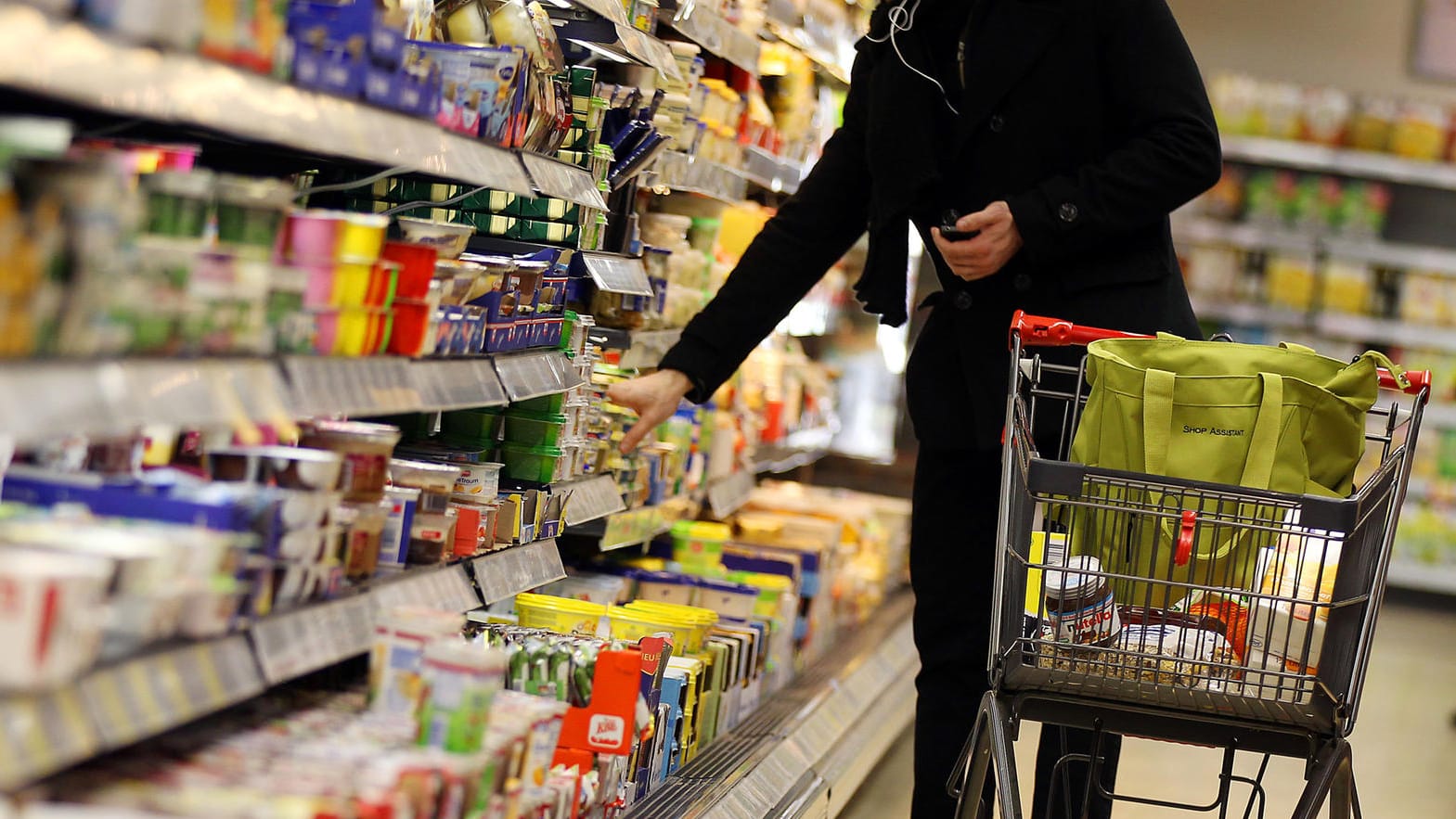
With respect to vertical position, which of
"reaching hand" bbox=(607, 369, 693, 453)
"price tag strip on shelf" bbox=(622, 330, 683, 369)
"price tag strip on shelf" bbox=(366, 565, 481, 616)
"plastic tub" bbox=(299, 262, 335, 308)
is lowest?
"price tag strip on shelf" bbox=(366, 565, 481, 616)

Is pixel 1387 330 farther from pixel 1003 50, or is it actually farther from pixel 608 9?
pixel 608 9

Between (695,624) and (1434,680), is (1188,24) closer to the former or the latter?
(1434,680)

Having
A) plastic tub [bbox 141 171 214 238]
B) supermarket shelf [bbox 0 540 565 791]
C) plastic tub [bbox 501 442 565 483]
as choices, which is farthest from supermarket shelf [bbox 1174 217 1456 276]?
plastic tub [bbox 141 171 214 238]

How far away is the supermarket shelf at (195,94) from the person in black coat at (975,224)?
1031mm

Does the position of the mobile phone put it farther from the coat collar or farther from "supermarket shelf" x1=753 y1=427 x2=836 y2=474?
"supermarket shelf" x1=753 y1=427 x2=836 y2=474

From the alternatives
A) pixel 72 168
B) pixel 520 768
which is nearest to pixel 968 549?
pixel 520 768

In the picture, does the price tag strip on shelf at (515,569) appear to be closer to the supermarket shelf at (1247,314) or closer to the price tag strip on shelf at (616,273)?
the price tag strip on shelf at (616,273)

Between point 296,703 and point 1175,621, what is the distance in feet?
3.56

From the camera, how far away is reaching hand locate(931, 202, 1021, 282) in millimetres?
2395

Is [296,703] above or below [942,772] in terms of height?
above

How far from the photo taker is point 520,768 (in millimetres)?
1700

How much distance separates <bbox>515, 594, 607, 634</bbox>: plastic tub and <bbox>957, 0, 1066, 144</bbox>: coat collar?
0.98 metres

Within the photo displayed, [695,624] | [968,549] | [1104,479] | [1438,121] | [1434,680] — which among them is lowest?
[1434,680]

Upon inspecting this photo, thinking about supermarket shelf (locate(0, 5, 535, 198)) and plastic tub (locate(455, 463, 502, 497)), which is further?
plastic tub (locate(455, 463, 502, 497))
